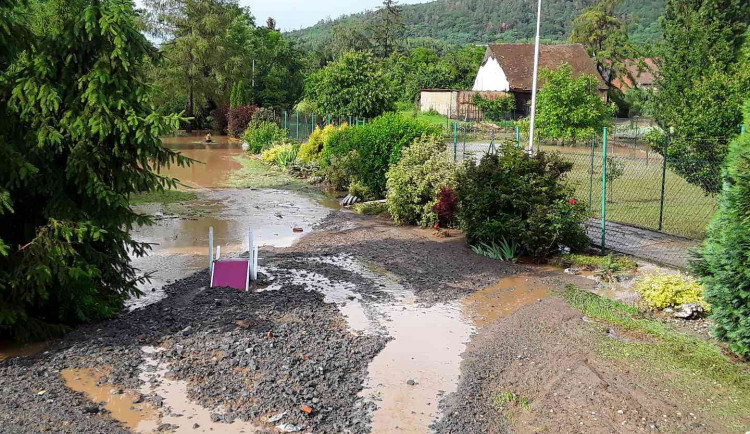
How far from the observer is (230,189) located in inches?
837

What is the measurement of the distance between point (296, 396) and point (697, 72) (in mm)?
13118

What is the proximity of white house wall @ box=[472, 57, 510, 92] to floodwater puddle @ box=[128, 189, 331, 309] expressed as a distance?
36.2 metres

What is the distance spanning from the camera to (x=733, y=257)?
22.3 ft

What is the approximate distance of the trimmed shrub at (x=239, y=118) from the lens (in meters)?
40.4

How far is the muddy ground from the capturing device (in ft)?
18.3

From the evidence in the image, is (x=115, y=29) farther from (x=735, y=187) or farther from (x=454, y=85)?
(x=454, y=85)

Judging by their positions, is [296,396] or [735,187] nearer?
[296,396]

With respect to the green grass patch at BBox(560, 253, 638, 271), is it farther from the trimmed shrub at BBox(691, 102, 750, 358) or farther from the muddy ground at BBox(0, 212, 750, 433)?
the trimmed shrub at BBox(691, 102, 750, 358)

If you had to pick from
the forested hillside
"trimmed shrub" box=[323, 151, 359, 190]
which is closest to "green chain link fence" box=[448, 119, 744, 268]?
"trimmed shrub" box=[323, 151, 359, 190]

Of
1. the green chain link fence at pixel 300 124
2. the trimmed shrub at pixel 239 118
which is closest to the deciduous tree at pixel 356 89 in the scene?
the green chain link fence at pixel 300 124

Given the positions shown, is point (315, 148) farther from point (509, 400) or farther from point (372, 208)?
point (509, 400)

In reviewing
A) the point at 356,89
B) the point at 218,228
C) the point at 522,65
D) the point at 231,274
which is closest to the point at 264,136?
the point at 356,89

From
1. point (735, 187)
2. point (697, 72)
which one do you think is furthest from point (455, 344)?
point (697, 72)

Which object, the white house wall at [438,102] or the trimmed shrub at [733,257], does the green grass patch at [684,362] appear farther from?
the white house wall at [438,102]
